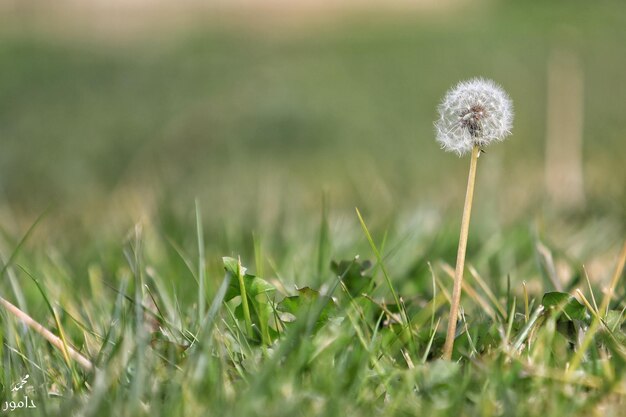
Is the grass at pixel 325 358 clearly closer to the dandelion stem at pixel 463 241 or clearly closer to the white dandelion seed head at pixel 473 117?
the dandelion stem at pixel 463 241

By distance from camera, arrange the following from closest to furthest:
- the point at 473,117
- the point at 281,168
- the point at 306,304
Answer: the point at 473,117 < the point at 306,304 < the point at 281,168

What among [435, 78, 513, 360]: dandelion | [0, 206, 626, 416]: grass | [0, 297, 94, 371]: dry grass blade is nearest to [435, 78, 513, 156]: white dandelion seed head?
[435, 78, 513, 360]: dandelion

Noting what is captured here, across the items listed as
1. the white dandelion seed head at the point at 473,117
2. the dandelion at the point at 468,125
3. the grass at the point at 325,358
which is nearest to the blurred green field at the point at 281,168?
the grass at the point at 325,358

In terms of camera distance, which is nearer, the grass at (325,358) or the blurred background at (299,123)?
the grass at (325,358)

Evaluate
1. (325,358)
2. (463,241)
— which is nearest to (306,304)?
(325,358)

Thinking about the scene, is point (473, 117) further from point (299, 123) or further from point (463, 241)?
point (299, 123)

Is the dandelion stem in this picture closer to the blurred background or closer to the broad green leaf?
the broad green leaf
